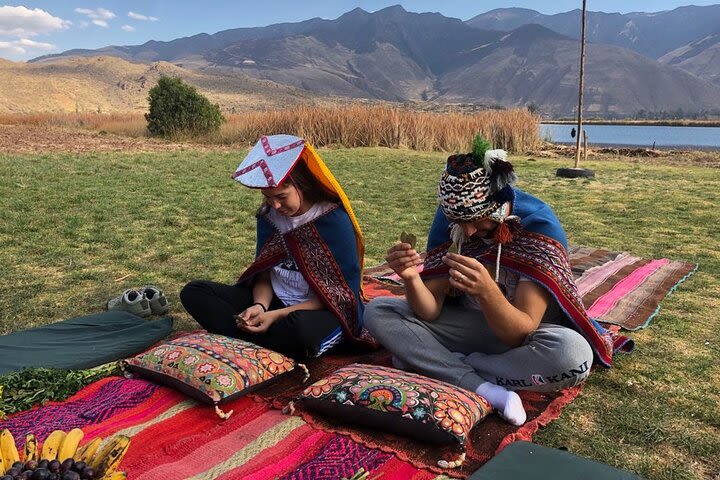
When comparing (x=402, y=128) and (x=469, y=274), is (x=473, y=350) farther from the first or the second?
(x=402, y=128)

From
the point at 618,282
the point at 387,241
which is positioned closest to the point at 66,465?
the point at 618,282

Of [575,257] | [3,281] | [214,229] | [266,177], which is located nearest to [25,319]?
[3,281]

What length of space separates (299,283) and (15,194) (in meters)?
6.74

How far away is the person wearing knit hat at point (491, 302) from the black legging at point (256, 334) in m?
0.31

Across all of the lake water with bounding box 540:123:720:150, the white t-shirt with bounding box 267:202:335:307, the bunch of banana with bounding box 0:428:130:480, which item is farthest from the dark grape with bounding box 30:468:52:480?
the lake water with bounding box 540:123:720:150

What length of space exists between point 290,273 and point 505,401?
1.43 m

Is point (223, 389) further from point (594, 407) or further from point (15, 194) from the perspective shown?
point (15, 194)

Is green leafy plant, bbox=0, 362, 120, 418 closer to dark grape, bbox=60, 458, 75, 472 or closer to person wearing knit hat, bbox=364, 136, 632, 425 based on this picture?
dark grape, bbox=60, 458, 75, 472

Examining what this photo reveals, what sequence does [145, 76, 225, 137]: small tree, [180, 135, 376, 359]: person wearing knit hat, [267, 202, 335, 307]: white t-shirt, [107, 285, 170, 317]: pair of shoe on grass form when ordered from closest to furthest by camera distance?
1. [180, 135, 376, 359]: person wearing knit hat
2. [267, 202, 335, 307]: white t-shirt
3. [107, 285, 170, 317]: pair of shoe on grass
4. [145, 76, 225, 137]: small tree

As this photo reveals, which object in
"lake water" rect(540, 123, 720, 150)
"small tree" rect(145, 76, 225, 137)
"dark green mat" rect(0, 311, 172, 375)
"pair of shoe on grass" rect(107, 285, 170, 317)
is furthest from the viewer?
"lake water" rect(540, 123, 720, 150)

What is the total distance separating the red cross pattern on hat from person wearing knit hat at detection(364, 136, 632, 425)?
764 mm

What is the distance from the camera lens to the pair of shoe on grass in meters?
4.12

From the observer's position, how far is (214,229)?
693 centimetres

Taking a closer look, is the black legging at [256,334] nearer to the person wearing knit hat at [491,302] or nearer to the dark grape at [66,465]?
the person wearing knit hat at [491,302]
